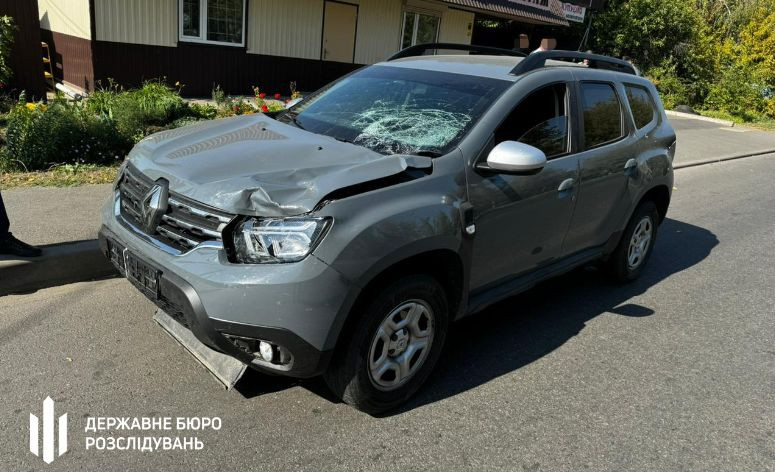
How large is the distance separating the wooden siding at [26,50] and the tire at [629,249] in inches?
404

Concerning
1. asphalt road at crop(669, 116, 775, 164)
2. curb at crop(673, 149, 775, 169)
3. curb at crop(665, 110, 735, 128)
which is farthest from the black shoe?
curb at crop(665, 110, 735, 128)

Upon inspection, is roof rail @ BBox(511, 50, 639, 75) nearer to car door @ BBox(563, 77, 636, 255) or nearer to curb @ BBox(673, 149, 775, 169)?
car door @ BBox(563, 77, 636, 255)

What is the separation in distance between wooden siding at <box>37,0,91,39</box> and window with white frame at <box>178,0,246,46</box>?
5.96ft

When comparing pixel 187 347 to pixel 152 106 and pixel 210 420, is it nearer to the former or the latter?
pixel 210 420

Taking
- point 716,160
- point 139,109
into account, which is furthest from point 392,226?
point 716,160

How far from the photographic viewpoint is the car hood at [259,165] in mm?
2701

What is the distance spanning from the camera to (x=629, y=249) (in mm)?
5051

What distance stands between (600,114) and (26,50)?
34.0 ft

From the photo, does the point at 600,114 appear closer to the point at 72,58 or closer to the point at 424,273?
the point at 424,273

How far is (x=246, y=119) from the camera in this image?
13.1ft

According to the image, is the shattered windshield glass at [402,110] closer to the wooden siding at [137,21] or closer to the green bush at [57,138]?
the green bush at [57,138]

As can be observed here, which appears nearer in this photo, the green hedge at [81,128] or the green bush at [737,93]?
the green hedge at [81,128]

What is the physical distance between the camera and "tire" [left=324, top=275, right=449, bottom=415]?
2.86 m

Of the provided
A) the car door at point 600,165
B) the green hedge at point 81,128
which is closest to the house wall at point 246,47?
the green hedge at point 81,128
